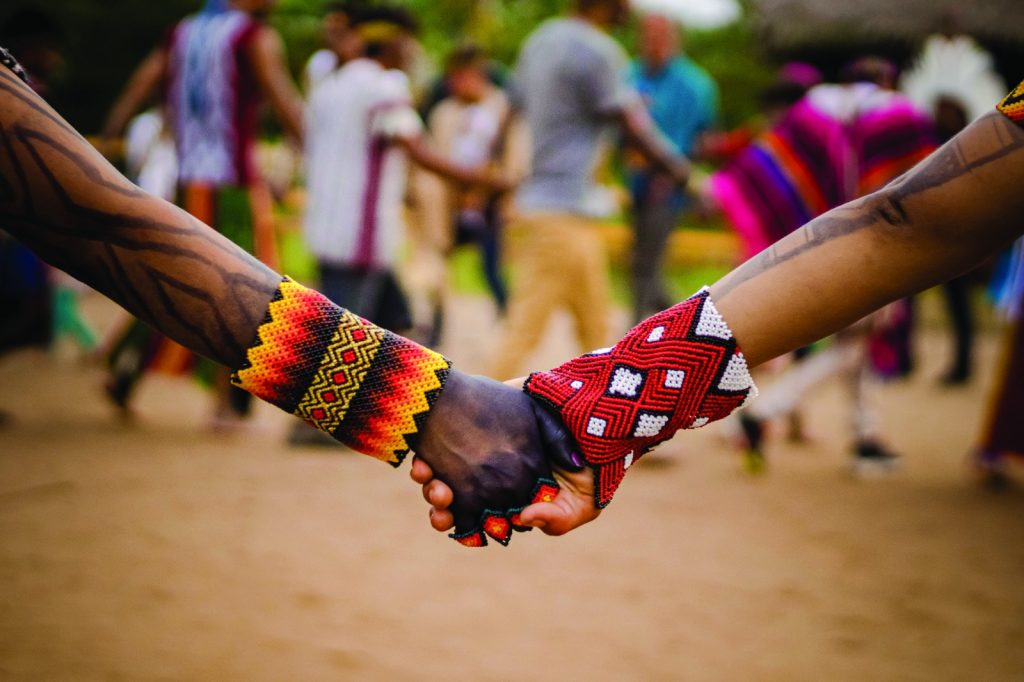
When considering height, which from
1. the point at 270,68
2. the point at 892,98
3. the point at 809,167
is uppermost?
the point at 892,98

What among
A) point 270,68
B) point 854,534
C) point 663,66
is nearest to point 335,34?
point 270,68

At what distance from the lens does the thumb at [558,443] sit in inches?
70.8

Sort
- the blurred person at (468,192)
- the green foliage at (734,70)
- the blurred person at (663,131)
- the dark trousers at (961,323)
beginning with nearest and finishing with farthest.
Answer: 1. the blurred person at (663,131)
2. the dark trousers at (961,323)
3. the blurred person at (468,192)
4. the green foliage at (734,70)

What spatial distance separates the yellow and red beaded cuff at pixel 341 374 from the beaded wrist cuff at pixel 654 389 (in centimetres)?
27

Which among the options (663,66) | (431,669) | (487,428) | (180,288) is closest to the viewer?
(180,288)

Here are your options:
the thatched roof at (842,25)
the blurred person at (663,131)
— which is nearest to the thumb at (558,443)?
the blurred person at (663,131)

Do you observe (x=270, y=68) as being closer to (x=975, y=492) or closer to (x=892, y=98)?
(x=892, y=98)

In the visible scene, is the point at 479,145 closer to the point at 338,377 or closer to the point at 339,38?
the point at 339,38

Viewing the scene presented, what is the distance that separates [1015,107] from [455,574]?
2.07 m

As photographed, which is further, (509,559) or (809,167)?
(809,167)

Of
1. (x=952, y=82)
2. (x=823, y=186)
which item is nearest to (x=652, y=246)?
(x=823, y=186)

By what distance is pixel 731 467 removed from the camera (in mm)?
4867

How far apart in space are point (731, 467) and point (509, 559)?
1.96 m

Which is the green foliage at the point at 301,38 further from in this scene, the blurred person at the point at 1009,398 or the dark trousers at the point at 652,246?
the blurred person at the point at 1009,398
